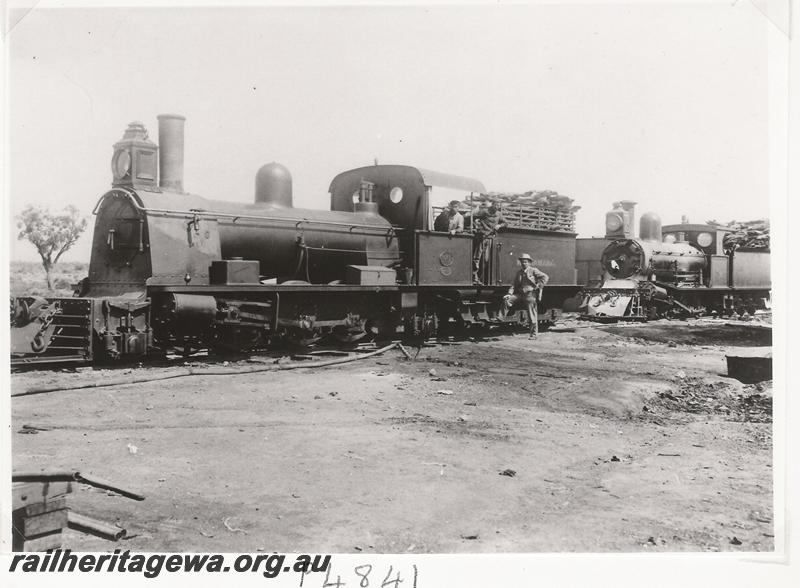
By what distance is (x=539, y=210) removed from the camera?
16.6m

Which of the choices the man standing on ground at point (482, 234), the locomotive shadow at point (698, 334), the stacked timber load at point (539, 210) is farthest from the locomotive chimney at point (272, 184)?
the locomotive shadow at point (698, 334)

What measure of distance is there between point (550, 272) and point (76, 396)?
38.4 feet

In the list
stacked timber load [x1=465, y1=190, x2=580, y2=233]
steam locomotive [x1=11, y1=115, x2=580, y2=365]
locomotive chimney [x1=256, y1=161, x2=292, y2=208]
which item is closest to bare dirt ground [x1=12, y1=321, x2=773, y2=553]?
steam locomotive [x1=11, y1=115, x2=580, y2=365]

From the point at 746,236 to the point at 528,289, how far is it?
15304 millimetres

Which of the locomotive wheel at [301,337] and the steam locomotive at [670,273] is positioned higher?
the steam locomotive at [670,273]

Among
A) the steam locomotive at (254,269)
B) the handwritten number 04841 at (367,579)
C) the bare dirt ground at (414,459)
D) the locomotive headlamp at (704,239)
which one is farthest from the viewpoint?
the locomotive headlamp at (704,239)

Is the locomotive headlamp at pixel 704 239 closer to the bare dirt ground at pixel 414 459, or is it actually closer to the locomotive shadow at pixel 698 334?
the locomotive shadow at pixel 698 334

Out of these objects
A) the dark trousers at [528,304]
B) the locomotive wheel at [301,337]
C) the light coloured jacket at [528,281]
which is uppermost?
the light coloured jacket at [528,281]

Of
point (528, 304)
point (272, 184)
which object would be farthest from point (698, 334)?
point (272, 184)

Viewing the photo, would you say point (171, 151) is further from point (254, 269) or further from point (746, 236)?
point (746, 236)

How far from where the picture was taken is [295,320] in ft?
37.7

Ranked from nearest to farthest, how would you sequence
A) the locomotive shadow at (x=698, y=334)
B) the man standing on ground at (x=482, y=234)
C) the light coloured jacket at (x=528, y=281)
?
1. the man standing on ground at (x=482, y=234)
2. the light coloured jacket at (x=528, y=281)
3. the locomotive shadow at (x=698, y=334)

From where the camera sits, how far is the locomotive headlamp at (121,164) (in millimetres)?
10086

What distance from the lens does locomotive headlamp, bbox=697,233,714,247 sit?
2488 centimetres
